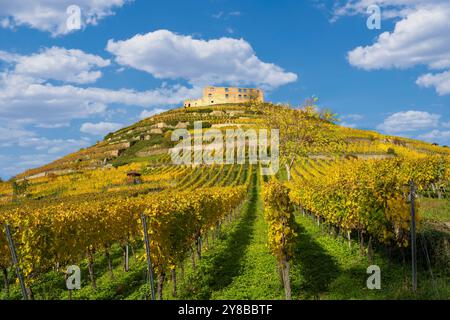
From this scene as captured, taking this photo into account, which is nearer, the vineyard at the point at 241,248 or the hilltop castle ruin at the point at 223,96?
the vineyard at the point at 241,248

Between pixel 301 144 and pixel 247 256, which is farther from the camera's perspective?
pixel 301 144

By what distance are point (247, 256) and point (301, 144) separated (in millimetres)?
27334

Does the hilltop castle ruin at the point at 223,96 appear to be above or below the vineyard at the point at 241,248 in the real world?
above

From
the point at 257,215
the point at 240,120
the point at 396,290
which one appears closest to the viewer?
the point at 396,290

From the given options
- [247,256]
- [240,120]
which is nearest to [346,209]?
[247,256]

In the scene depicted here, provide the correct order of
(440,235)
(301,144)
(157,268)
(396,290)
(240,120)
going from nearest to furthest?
(396,290), (157,268), (440,235), (301,144), (240,120)

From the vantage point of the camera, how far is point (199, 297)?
1502 cm

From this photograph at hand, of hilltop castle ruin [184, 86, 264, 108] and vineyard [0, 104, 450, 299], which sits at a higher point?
hilltop castle ruin [184, 86, 264, 108]

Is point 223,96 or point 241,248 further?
point 223,96

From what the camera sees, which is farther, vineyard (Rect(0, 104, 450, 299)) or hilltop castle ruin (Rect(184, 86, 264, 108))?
hilltop castle ruin (Rect(184, 86, 264, 108))

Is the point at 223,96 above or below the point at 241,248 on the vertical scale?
above

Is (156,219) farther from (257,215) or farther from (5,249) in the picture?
(257,215)

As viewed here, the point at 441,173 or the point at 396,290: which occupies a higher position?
the point at 441,173

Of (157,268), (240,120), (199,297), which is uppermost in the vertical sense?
(240,120)
